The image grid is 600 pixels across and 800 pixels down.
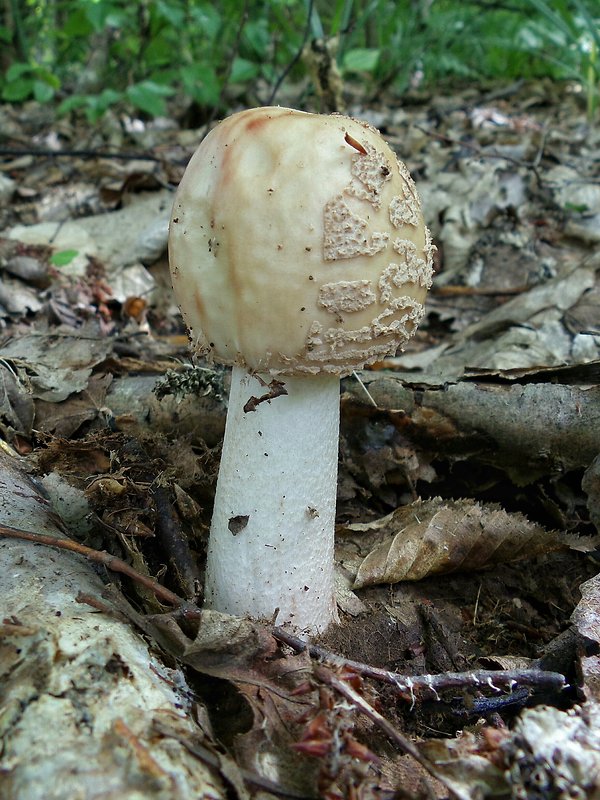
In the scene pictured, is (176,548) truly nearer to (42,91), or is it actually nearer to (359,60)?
(359,60)

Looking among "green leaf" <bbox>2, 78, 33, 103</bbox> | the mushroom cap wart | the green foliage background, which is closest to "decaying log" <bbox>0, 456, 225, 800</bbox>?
the mushroom cap wart

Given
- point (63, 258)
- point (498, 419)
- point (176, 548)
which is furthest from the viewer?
point (63, 258)

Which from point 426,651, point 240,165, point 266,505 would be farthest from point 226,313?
point 426,651

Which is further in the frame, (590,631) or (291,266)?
(590,631)

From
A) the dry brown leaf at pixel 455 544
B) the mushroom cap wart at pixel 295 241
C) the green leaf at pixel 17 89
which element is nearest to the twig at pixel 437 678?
the dry brown leaf at pixel 455 544

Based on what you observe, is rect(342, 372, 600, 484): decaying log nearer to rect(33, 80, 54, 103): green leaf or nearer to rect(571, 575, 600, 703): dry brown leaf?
rect(571, 575, 600, 703): dry brown leaf

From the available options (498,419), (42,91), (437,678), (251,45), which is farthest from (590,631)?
(251,45)

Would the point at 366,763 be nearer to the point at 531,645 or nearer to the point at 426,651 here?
the point at 426,651
